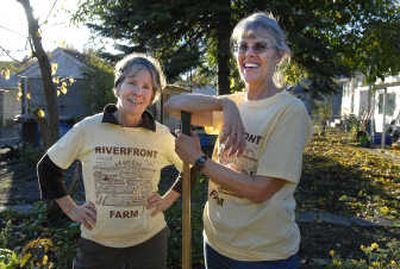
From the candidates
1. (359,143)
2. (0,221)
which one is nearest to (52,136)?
(0,221)

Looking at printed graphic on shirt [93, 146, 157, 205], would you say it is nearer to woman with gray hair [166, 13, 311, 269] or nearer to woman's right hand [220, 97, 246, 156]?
woman with gray hair [166, 13, 311, 269]

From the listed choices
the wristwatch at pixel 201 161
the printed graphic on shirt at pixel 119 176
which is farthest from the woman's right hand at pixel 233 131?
the printed graphic on shirt at pixel 119 176

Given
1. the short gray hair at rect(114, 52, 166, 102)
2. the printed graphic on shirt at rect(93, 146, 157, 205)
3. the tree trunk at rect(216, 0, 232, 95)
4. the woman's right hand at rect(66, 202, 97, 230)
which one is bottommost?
the woman's right hand at rect(66, 202, 97, 230)

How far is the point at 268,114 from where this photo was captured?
A: 2117mm

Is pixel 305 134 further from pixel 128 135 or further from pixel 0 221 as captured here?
pixel 0 221

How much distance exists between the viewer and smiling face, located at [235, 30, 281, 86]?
7.00ft

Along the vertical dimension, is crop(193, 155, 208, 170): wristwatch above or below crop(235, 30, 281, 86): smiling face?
below

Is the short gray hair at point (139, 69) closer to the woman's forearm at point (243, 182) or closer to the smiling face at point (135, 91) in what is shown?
the smiling face at point (135, 91)

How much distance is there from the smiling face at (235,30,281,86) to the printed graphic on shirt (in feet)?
2.36

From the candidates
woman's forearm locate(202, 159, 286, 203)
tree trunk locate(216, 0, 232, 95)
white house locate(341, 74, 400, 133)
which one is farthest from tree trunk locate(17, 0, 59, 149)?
white house locate(341, 74, 400, 133)

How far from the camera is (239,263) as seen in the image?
2180 millimetres

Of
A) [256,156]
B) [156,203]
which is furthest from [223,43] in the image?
[256,156]

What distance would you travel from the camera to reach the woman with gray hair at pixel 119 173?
2514 millimetres

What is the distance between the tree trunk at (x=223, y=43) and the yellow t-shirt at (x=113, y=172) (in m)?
9.73
